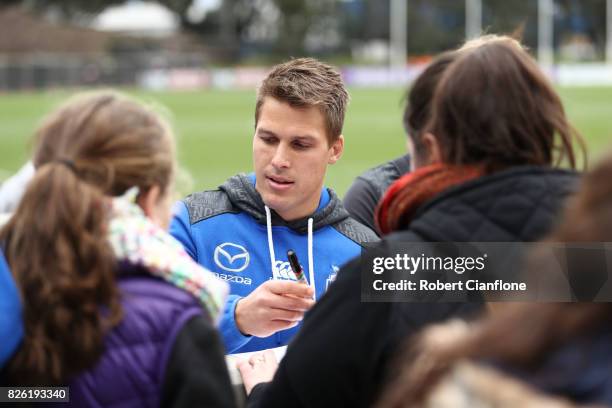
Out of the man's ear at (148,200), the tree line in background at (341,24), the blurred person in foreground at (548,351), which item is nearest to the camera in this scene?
the blurred person in foreground at (548,351)

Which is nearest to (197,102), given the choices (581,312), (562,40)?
(581,312)

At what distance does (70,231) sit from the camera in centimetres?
197

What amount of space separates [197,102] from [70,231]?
33.3m

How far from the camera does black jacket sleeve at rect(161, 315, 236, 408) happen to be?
196 centimetres

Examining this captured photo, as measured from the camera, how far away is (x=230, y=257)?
3.29m

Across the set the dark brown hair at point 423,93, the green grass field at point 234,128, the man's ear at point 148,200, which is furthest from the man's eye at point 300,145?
the green grass field at point 234,128

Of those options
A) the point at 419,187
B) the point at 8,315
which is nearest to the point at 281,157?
the point at 419,187

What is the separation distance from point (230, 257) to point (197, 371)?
1.34m

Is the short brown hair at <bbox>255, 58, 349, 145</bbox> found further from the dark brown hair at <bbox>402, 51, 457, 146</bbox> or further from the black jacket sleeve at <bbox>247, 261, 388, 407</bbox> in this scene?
the black jacket sleeve at <bbox>247, 261, 388, 407</bbox>

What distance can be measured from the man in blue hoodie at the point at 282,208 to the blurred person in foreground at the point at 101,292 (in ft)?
3.75

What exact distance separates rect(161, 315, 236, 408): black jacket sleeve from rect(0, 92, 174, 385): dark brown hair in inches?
6.1

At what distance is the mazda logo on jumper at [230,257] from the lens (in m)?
3.28

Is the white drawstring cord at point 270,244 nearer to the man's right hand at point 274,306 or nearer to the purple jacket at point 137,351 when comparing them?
the man's right hand at point 274,306

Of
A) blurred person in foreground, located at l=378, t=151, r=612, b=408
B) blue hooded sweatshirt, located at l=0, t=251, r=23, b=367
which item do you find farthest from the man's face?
blurred person in foreground, located at l=378, t=151, r=612, b=408
